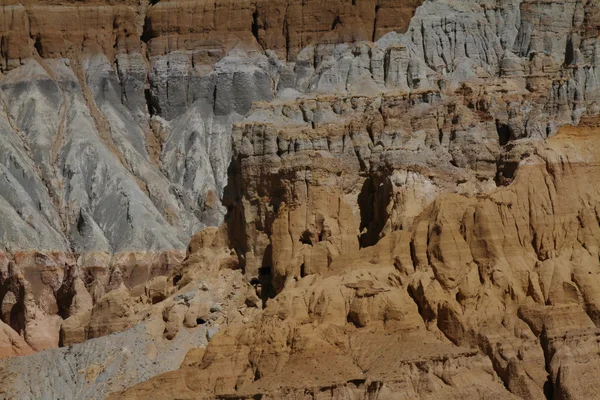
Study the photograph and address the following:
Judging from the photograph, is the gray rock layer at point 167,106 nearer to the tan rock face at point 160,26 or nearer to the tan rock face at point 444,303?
the tan rock face at point 160,26

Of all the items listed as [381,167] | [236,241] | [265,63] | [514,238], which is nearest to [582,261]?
[514,238]

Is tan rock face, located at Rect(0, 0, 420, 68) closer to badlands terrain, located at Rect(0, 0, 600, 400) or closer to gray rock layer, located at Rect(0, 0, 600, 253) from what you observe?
gray rock layer, located at Rect(0, 0, 600, 253)

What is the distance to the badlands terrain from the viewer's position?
61781 mm

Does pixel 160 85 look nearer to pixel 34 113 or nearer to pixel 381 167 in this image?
pixel 34 113

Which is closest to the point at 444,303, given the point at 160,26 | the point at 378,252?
the point at 378,252

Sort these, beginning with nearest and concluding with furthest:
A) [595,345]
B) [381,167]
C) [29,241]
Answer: [595,345] < [381,167] < [29,241]

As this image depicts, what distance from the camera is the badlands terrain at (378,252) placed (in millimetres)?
61781

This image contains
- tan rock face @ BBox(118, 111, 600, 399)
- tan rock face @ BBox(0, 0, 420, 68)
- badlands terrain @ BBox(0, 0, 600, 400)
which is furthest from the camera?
tan rock face @ BBox(0, 0, 420, 68)

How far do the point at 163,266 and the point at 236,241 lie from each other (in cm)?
3604

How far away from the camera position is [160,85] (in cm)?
13550

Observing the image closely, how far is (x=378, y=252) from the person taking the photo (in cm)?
6744

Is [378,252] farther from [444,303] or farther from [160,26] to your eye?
[160,26]

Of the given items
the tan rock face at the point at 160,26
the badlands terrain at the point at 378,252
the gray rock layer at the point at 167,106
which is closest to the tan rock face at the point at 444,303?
the badlands terrain at the point at 378,252

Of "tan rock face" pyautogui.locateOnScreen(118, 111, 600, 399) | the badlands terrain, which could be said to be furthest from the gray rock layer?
"tan rock face" pyautogui.locateOnScreen(118, 111, 600, 399)
